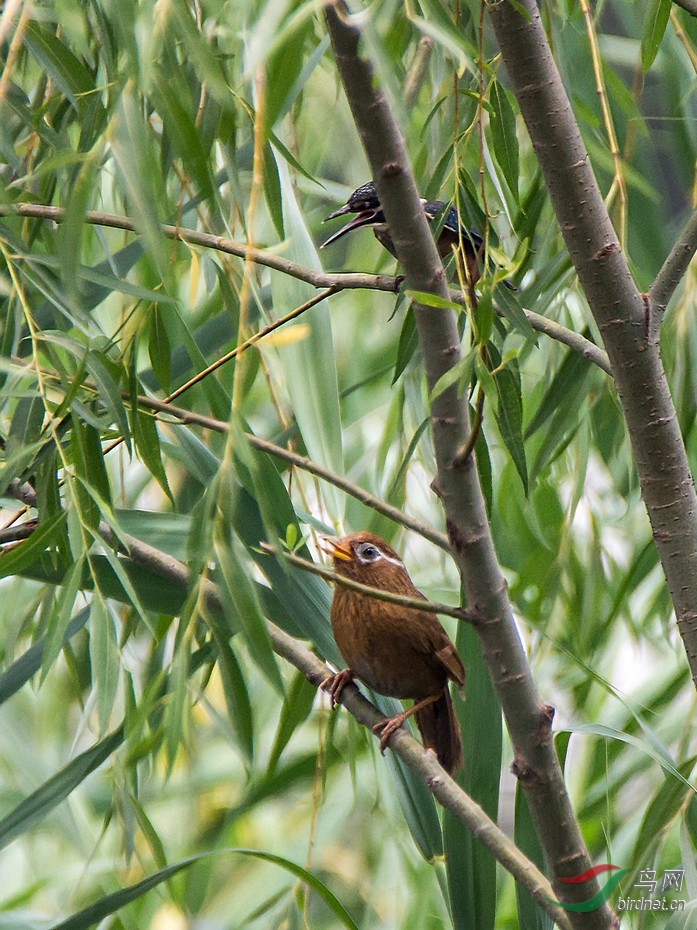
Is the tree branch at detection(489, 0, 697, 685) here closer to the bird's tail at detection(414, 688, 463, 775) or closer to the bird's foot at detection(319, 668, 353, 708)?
the bird's foot at detection(319, 668, 353, 708)

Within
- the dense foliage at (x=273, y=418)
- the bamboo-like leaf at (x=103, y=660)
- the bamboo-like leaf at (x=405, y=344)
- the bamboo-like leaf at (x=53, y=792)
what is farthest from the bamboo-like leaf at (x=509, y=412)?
the bamboo-like leaf at (x=53, y=792)

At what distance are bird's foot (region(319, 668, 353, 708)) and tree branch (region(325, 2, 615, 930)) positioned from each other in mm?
274

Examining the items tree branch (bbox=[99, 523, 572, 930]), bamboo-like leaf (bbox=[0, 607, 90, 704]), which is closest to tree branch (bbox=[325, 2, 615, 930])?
tree branch (bbox=[99, 523, 572, 930])

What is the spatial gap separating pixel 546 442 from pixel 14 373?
657 millimetres

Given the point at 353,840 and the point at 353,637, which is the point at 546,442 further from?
the point at 353,840

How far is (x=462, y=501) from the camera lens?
1.01 metres

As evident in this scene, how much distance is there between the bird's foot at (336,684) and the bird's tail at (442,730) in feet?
0.73

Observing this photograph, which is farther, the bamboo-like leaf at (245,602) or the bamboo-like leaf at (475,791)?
the bamboo-like leaf at (475,791)

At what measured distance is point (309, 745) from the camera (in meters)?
2.79

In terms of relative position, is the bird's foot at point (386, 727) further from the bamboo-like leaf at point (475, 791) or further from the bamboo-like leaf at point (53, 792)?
the bamboo-like leaf at point (53, 792)

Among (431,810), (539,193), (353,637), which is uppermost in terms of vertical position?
(539,193)

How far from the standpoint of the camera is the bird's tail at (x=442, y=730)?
5.38ft

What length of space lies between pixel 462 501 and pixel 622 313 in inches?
10.0

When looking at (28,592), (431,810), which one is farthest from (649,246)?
(28,592)
